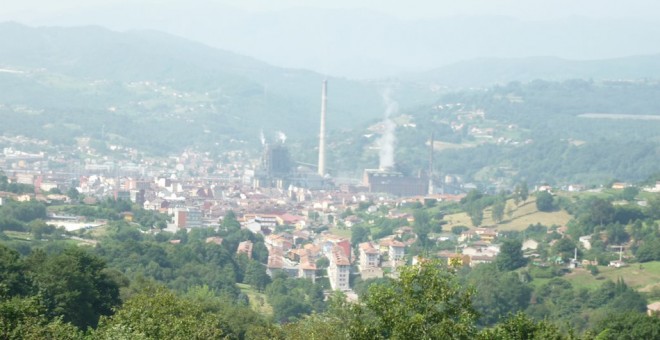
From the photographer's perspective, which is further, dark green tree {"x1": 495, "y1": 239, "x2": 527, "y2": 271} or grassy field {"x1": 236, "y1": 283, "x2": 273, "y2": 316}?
dark green tree {"x1": 495, "y1": 239, "x2": 527, "y2": 271}

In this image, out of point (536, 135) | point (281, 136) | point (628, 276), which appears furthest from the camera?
point (281, 136)

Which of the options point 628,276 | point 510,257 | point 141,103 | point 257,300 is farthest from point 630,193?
point 141,103

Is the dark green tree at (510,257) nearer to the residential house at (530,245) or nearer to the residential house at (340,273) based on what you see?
the residential house at (530,245)

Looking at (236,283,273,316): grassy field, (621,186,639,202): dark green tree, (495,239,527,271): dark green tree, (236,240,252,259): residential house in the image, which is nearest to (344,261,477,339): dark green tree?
(236,283,273,316): grassy field

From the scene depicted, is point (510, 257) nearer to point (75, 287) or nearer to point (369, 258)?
point (369, 258)

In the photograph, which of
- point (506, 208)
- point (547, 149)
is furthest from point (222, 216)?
point (547, 149)

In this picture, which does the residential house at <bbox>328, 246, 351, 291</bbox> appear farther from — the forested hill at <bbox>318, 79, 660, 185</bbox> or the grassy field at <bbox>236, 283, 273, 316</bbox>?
the forested hill at <bbox>318, 79, 660, 185</bbox>
